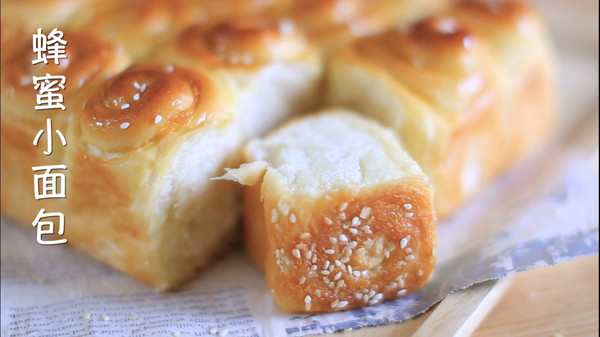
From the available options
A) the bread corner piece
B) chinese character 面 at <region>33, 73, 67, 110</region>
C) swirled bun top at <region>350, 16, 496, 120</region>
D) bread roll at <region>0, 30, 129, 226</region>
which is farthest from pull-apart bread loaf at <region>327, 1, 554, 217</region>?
chinese character 面 at <region>33, 73, 67, 110</region>

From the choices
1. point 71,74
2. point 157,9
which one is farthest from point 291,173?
point 157,9

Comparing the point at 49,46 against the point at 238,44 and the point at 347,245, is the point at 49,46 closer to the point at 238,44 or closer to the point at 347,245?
the point at 238,44

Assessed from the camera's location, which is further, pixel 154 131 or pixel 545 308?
pixel 545 308

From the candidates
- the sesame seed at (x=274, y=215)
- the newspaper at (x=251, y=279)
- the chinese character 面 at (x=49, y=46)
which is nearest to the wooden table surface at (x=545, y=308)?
the newspaper at (x=251, y=279)

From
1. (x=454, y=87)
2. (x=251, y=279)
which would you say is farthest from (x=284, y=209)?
(x=454, y=87)

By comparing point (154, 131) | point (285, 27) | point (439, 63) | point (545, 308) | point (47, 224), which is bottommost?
point (545, 308)

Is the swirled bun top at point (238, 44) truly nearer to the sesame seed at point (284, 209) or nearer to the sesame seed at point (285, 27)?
the sesame seed at point (285, 27)

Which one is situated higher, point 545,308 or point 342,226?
point 342,226

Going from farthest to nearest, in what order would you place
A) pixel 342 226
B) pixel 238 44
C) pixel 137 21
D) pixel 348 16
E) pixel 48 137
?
pixel 348 16, pixel 137 21, pixel 238 44, pixel 48 137, pixel 342 226
